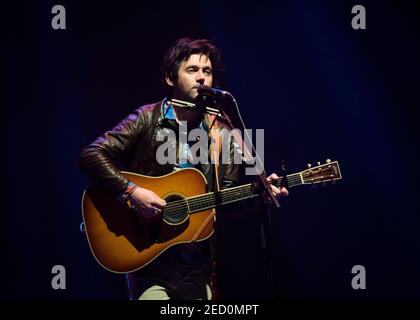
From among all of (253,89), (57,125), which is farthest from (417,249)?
(57,125)

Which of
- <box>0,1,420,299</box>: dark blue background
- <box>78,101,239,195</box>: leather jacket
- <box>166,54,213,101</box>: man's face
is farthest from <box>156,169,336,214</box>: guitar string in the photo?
<box>0,1,420,299</box>: dark blue background

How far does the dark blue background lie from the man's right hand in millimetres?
1116

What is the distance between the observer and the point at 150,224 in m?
2.56

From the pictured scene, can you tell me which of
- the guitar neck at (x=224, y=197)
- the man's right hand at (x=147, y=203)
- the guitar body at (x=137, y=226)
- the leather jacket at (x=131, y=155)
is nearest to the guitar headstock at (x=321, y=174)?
the guitar neck at (x=224, y=197)

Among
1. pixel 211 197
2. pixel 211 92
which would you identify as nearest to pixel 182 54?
pixel 211 92

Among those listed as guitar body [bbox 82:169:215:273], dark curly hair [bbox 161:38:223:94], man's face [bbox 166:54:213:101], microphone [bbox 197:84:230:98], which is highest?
dark curly hair [bbox 161:38:223:94]

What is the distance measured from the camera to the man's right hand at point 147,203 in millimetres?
2471

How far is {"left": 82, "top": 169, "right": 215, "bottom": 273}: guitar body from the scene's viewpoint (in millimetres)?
2506

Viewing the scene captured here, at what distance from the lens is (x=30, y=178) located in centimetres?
334

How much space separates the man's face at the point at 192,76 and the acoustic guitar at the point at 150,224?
1.74 ft

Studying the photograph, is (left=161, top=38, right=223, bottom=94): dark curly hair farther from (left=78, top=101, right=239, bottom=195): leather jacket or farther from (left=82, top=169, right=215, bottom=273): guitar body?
(left=82, top=169, right=215, bottom=273): guitar body

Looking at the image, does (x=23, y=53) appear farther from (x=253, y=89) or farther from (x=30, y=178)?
(x=253, y=89)

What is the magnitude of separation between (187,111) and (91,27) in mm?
1273

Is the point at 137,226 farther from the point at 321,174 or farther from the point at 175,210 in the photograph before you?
the point at 321,174
